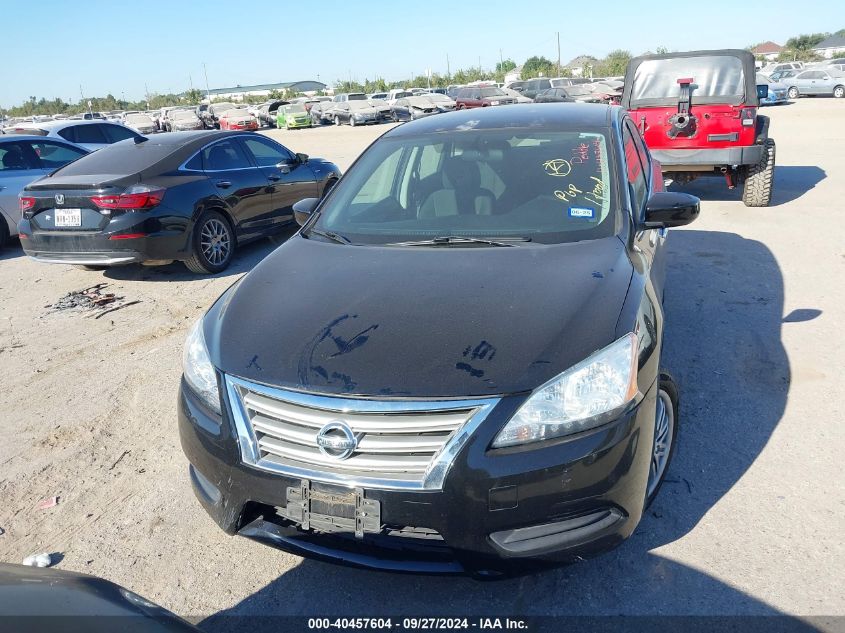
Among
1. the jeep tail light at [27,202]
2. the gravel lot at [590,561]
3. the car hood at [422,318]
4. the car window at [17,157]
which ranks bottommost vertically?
the gravel lot at [590,561]

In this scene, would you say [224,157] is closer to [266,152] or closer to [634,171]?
[266,152]

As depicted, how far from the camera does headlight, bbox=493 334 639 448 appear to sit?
228 centimetres

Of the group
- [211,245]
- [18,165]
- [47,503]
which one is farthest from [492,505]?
[18,165]

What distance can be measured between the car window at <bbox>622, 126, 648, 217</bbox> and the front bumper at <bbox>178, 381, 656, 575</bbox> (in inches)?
59.4

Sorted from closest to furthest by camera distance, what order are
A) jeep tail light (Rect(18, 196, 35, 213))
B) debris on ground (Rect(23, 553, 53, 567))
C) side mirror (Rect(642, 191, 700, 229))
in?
1. debris on ground (Rect(23, 553, 53, 567))
2. side mirror (Rect(642, 191, 700, 229))
3. jeep tail light (Rect(18, 196, 35, 213))

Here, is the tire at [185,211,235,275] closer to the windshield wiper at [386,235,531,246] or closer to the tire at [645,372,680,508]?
the windshield wiper at [386,235,531,246]

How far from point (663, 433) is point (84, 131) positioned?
13.0 m

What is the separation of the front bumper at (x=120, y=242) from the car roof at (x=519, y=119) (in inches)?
127

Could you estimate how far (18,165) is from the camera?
30.6ft

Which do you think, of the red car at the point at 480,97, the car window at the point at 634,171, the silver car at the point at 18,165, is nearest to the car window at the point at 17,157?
the silver car at the point at 18,165

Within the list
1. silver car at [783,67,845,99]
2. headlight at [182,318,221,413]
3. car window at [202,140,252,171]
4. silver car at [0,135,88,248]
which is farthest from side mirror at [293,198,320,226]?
silver car at [783,67,845,99]

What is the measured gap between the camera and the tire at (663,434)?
2974mm

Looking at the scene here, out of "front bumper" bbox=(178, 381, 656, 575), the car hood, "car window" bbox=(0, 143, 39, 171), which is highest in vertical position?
"car window" bbox=(0, 143, 39, 171)

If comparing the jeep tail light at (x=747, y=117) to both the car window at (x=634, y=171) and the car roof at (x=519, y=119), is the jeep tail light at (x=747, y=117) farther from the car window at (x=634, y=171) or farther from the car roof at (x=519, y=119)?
the car window at (x=634, y=171)
